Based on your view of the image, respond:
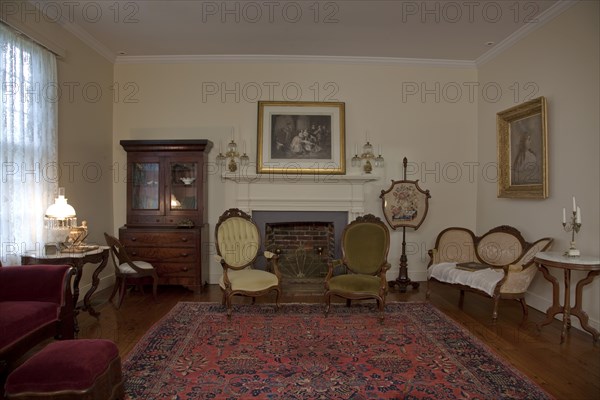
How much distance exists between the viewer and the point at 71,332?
335cm

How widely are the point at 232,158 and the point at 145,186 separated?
1.37 m

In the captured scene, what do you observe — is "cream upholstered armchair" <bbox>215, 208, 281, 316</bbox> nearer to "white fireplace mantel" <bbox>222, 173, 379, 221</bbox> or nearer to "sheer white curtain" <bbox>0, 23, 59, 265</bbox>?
"white fireplace mantel" <bbox>222, 173, 379, 221</bbox>

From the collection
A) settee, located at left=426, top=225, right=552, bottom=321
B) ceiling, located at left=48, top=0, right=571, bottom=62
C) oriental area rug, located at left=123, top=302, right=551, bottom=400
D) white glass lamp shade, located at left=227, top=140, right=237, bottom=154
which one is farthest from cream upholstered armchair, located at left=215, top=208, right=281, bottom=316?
ceiling, located at left=48, top=0, right=571, bottom=62

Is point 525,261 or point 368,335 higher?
point 525,261

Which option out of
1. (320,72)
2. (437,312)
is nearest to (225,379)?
(437,312)

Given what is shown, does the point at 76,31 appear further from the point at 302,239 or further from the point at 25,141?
the point at 302,239

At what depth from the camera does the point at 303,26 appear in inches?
192

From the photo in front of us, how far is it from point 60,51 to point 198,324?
3679 millimetres

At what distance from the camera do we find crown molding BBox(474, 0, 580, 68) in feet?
13.9

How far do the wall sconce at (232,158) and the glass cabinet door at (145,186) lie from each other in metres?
0.96

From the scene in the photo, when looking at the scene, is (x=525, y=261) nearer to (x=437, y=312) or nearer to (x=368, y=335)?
(x=437, y=312)

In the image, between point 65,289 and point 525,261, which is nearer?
point 65,289

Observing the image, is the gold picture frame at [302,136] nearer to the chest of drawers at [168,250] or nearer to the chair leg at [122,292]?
the chest of drawers at [168,250]

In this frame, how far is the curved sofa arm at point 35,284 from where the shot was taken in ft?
10.5
